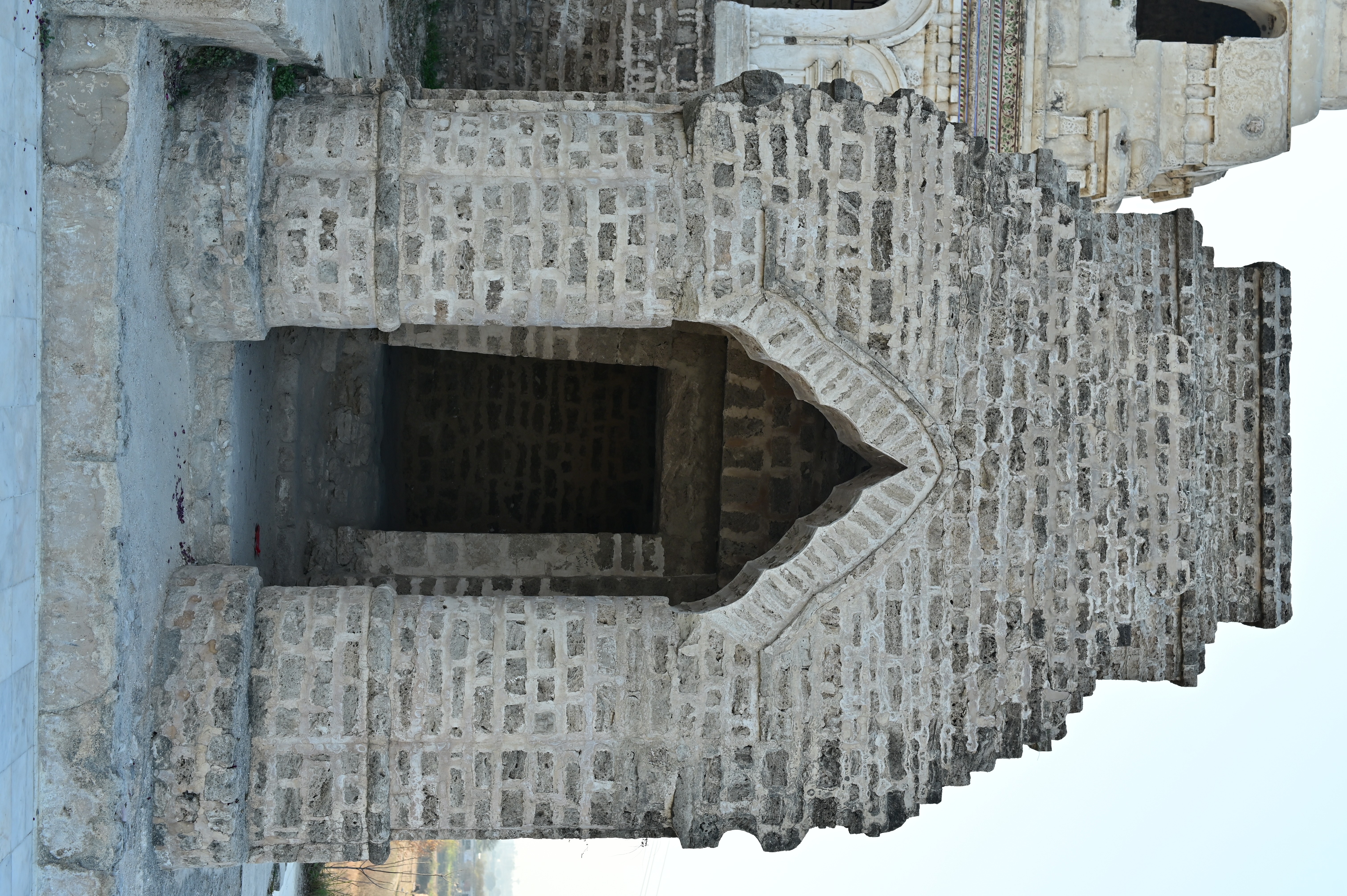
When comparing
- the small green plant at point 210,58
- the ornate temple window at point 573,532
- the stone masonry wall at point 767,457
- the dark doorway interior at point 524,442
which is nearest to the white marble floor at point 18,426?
the small green plant at point 210,58

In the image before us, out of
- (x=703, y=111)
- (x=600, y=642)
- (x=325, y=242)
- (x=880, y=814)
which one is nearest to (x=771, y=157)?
(x=703, y=111)

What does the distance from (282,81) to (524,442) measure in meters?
3.32

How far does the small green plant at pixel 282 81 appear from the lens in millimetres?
4262

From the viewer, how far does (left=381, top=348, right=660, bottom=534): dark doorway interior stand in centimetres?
715

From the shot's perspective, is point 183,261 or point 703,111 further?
point 703,111

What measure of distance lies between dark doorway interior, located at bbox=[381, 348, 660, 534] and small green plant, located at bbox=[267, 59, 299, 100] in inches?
114

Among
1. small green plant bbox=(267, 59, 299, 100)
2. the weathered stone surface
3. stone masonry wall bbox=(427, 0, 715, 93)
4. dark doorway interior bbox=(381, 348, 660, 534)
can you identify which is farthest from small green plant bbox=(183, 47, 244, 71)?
stone masonry wall bbox=(427, 0, 715, 93)

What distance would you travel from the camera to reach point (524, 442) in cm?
726

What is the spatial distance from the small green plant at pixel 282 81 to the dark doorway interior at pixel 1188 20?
21.6 feet

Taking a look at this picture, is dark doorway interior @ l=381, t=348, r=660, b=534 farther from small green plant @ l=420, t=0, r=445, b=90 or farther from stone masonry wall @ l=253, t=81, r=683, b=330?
stone masonry wall @ l=253, t=81, r=683, b=330

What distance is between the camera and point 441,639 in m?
4.15

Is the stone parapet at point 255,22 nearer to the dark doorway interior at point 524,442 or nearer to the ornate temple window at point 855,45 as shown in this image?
the dark doorway interior at point 524,442

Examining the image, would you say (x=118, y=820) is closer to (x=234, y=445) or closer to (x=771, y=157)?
(x=234, y=445)

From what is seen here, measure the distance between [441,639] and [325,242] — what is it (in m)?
Answer: 1.54
